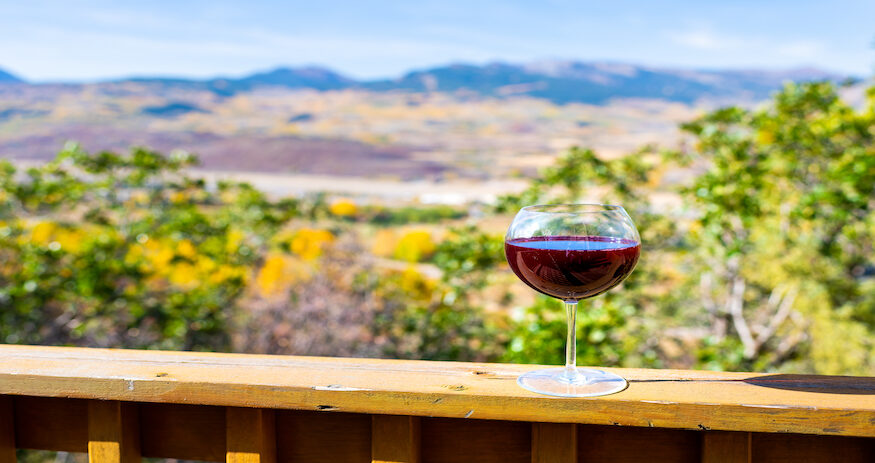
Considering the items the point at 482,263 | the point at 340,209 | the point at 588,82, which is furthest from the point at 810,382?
the point at 588,82

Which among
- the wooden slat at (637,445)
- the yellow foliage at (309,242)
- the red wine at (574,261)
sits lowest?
the yellow foliage at (309,242)

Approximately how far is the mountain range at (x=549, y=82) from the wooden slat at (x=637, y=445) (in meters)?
56.0

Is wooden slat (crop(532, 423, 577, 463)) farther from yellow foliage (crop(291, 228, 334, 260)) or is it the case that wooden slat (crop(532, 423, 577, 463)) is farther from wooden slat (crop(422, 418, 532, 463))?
yellow foliage (crop(291, 228, 334, 260))

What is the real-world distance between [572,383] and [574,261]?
16 cm

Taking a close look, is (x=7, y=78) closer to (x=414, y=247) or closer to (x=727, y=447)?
(x=414, y=247)

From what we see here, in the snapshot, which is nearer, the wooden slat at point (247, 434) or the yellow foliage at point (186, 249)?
the wooden slat at point (247, 434)

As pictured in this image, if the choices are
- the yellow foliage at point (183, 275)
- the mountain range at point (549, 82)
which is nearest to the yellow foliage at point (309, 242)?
the yellow foliage at point (183, 275)

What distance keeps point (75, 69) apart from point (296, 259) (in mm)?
56724

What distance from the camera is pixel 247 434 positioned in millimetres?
891

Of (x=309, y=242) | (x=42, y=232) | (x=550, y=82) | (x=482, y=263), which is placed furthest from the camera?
(x=550, y=82)

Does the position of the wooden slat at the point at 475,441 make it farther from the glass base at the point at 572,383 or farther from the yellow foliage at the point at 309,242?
the yellow foliage at the point at 309,242

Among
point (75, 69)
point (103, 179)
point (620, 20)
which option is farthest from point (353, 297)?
point (620, 20)

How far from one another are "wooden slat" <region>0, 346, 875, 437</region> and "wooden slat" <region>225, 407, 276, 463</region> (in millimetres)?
37

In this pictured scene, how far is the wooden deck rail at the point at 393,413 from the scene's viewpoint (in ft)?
2.57
